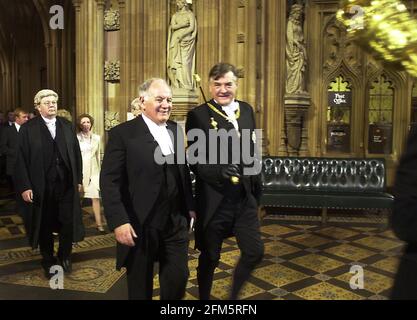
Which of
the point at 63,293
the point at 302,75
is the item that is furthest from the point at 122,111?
the point at 63,293

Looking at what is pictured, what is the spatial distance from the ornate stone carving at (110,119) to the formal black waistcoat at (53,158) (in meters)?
3.94

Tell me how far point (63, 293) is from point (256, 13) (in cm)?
552

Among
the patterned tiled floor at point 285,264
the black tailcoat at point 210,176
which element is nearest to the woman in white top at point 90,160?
the patterned tiled floor at point 285,264

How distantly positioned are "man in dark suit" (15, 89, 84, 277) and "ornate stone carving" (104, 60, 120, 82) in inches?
156

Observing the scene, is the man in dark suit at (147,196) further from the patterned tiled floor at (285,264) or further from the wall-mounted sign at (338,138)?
the wall-mounted sign at (338,138)

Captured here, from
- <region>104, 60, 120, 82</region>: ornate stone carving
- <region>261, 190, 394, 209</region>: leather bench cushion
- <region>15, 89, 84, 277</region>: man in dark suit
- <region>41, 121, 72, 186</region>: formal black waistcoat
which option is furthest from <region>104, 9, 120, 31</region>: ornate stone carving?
<region>41, 121, 72, 186</region>: formal black waistcoat

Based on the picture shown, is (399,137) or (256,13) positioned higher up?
(256,13)

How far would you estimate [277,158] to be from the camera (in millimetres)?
6973

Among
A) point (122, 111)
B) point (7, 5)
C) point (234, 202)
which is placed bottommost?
point (234, 202)

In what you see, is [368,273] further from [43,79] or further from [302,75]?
[43,79]

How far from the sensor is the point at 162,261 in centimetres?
270

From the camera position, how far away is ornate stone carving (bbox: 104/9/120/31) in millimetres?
7992

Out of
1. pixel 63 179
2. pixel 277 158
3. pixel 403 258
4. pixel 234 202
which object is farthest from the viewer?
pixel 277 158

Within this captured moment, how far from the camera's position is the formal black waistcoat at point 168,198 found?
Answer: 2.61 meters
